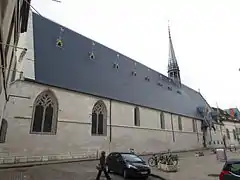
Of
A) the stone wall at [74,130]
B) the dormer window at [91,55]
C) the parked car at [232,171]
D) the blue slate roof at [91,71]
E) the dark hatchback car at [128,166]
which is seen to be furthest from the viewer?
the dormer window at [91,55]

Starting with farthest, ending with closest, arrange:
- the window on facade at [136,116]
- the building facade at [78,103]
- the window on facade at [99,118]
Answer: the window on facade at [136,116]
the window on facade at [99,118]
the building facade at [78,103]

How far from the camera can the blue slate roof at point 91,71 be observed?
16.0 m

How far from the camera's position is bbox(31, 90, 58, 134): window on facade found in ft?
45.8

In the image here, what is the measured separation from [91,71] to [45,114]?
21.1 ft

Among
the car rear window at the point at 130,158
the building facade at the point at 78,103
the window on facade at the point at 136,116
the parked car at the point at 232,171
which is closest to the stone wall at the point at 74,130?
the building facade at the point at 78,103

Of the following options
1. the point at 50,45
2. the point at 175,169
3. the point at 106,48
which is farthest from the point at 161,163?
the point at 106,48

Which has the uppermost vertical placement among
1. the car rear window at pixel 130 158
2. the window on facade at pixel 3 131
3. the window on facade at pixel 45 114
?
the window on facade at pixel 45 114

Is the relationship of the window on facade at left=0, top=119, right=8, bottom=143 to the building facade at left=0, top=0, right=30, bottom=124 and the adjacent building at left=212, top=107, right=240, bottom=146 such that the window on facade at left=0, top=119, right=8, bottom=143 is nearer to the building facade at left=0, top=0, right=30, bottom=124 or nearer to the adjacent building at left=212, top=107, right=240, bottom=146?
the building facade at left=0, top=0, right=30, bottom=124

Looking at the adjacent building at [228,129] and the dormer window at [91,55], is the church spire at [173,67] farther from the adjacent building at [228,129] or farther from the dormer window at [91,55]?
the dormer window at [91,55]

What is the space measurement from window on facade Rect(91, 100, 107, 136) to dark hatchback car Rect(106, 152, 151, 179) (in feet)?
20.7

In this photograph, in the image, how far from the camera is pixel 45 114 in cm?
1455

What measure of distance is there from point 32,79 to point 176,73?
29875 mm

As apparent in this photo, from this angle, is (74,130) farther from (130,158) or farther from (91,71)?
(130,158)

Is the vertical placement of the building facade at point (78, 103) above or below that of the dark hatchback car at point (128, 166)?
above
